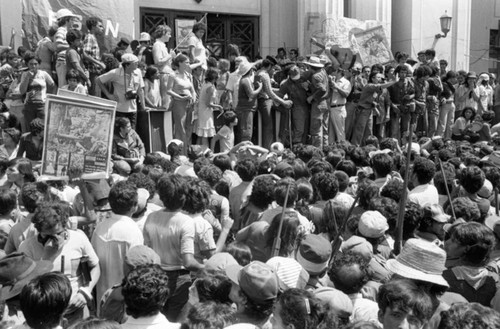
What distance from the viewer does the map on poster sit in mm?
5898

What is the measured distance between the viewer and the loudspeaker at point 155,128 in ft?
36.9

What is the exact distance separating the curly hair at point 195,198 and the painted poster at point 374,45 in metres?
12.9

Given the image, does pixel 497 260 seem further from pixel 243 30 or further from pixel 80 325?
pixel 243 30

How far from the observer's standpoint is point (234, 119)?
1138 centimetres

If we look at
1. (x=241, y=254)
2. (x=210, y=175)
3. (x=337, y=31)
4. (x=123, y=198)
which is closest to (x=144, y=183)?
(x=210, y=175)

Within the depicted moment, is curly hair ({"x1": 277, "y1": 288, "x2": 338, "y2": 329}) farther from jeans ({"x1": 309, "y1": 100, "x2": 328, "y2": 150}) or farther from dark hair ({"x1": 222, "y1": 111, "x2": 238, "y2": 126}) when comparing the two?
jeans ({"x1": 309, "y1": 100, "x2": 328, "y2": 150})

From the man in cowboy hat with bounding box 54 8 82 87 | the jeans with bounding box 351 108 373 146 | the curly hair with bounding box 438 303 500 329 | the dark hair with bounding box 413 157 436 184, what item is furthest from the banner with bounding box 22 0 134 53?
the curly hair with bounding box 438 303 500 329

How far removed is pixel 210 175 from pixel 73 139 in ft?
4.49

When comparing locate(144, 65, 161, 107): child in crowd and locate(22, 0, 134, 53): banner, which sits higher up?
locate(22, 0, 134, 53): banner

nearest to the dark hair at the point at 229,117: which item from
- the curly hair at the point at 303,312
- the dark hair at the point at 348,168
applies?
the dark hair at the point at 348,168

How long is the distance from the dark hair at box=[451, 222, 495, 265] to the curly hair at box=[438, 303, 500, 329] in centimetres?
151

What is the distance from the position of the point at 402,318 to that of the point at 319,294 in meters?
0.57

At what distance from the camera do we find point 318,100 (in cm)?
1251

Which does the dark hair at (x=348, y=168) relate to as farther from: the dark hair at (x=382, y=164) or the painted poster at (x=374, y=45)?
the painted poster at (x=374, y=45)
